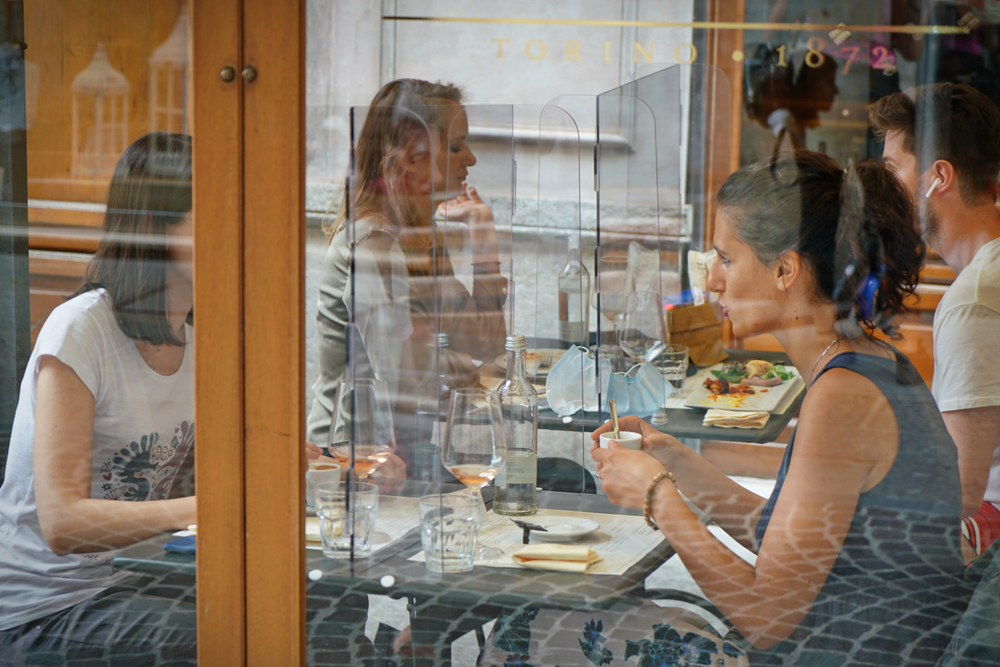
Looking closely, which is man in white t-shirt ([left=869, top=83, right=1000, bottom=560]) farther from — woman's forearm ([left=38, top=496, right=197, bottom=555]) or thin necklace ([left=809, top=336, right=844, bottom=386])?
woman's forearm ([left=38, top=496, right=197, bottom=555])

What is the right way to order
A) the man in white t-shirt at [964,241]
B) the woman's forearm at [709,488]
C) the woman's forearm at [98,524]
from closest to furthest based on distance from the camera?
1. the man in white t-shirt at [964,241]
2. the woman's forearm at [709,488]
3. the woman's forearm at [98,524]

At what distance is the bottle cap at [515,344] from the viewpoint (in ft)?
3.85

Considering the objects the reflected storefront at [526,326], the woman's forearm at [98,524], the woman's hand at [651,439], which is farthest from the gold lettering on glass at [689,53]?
the woman's forearm at [98,524]

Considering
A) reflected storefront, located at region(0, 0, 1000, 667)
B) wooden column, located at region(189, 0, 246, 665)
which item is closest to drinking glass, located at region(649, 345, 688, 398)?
reflected storefront, located at region(0, 0, 1000, 667)

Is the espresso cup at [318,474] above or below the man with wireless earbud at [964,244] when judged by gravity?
below

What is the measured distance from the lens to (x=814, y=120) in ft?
3.36

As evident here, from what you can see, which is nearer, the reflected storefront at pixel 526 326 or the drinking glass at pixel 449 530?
the reflected storefront at pixel 526 326

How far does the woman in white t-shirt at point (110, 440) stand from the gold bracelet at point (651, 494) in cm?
63

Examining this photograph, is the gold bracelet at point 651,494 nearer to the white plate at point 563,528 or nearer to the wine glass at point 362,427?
the white plate at point 563,528

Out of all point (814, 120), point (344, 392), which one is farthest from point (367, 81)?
point (814, 120)

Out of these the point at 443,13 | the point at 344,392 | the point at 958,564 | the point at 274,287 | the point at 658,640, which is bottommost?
the point at 658,640

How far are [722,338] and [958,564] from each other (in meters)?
0.41

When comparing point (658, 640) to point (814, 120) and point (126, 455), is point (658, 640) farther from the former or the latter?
point (126, 455)

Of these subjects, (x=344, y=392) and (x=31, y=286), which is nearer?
(x=344, y=392)
